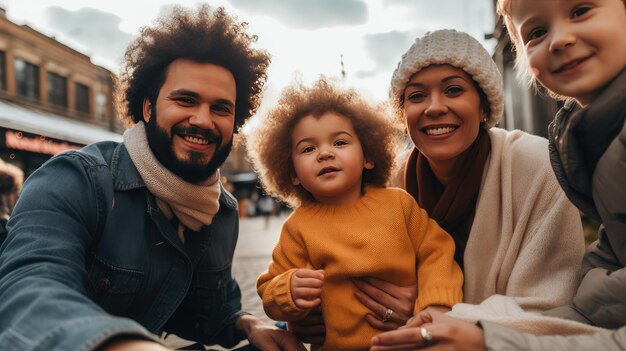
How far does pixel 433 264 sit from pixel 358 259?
348 millimetres

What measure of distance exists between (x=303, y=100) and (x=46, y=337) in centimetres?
160

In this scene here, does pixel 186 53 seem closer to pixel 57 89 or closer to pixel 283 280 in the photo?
pixel 283 280

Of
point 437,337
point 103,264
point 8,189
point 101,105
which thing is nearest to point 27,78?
point 101,105

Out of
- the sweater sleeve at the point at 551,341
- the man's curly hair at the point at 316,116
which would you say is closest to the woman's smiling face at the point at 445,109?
the man's curly hair at the point at 316,116

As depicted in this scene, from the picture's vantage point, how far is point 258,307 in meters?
6.22

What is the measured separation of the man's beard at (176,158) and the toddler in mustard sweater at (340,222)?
0.91 ft

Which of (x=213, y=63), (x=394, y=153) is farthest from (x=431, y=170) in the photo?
(x=213, y=63)

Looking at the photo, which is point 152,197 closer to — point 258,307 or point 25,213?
point 25,213

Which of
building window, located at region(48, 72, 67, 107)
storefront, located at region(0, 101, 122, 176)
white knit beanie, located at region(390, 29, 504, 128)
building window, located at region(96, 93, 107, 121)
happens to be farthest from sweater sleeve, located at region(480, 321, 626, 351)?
building window, located at region(96, 93, 107, 121)

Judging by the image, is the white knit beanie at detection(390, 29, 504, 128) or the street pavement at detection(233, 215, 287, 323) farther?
the street pavement at detection(233, 215, 287, 323)

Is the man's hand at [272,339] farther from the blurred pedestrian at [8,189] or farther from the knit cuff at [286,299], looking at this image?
the blurred pedestrian at [8,189]

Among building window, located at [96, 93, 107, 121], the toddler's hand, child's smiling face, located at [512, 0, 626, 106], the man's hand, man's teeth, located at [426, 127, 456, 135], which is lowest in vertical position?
the man's hand

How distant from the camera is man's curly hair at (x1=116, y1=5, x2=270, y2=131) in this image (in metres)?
2.76

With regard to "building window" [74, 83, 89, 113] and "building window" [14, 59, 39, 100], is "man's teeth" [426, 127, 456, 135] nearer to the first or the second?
"building window" [14, 59, 39, 100]
